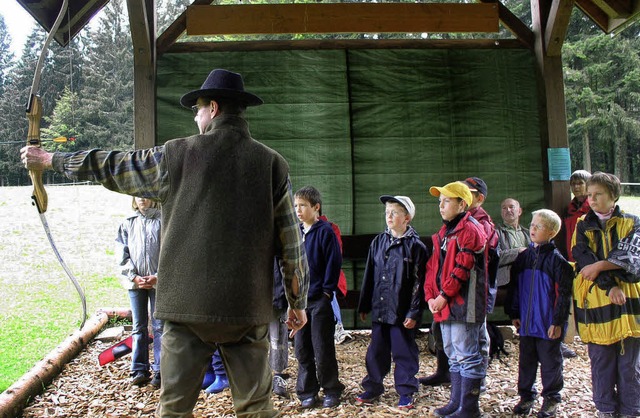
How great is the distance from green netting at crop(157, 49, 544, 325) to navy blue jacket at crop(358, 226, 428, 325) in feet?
5.11

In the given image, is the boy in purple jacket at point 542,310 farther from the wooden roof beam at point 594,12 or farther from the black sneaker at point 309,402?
the wooden roof beam at point 594,12

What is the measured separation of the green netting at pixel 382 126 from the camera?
5.20 meters

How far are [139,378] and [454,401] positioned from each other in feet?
7.67

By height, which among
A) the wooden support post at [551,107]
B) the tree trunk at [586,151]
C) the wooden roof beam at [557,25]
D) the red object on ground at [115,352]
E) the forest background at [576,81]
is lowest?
the red object on ground at [115,352]

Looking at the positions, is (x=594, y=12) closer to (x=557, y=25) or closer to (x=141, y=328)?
(x=557, y=25)

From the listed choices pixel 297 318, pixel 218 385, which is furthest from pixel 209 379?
pixel 297 318

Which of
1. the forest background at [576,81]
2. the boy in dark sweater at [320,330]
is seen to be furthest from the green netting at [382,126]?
the forest background at [576,81]

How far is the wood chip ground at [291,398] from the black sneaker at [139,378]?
0.20 feet

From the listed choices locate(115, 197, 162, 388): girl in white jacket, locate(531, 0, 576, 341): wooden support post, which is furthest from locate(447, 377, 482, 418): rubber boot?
locate(531, 0, 576, 341): wooden support post

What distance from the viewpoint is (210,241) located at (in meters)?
2.03

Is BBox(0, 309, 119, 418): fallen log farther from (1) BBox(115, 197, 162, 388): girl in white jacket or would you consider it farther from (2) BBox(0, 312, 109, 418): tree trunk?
(1) BBox(115, 197, 162, 388): girl in white jacket

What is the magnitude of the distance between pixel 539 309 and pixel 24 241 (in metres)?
10.8

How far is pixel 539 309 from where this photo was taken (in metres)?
3.27

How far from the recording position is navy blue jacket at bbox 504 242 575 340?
3.21 meters
